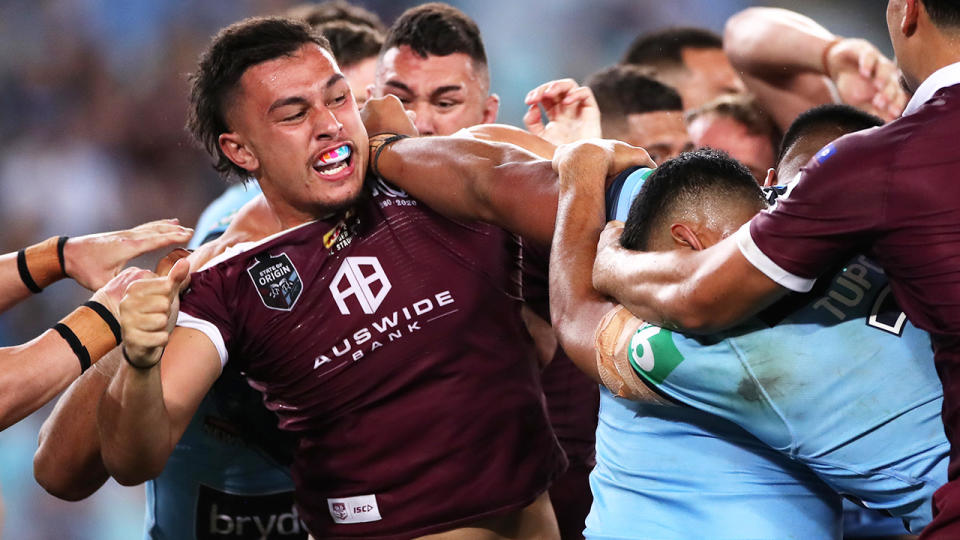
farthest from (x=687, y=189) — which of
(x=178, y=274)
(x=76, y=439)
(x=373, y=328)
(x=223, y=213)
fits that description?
(x=223, y=213)

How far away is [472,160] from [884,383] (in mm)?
1249

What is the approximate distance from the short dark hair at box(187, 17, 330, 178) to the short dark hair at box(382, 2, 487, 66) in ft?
3.78

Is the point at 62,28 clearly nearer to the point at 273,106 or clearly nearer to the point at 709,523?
the point at 273,106

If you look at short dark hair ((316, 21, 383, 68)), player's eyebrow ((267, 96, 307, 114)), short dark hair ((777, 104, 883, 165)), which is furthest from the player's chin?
short dark hair ((316, 21, 383, 68))

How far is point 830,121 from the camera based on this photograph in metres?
2.81

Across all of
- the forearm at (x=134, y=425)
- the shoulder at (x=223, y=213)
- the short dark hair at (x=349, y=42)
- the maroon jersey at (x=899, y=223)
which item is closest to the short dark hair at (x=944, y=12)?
the maroon jersey at (x=899, y=223)

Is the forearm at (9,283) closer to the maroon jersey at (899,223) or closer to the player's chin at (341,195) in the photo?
the player's chin at (341,195)

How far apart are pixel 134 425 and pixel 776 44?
344 centimetres

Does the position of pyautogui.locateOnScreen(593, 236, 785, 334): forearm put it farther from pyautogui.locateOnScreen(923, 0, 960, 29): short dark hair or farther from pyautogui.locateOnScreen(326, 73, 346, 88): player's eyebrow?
pyautogui.locateOnScreen(326, 73, 346, 88): player's eyebrow

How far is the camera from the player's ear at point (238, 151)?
3.16 metres

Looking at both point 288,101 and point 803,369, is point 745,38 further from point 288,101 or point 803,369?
point 803,369

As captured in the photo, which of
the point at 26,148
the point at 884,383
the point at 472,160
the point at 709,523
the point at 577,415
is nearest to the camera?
the point at 884,383

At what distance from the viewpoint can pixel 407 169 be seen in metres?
3.01

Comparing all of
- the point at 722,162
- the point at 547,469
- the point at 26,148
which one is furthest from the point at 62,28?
the point at 722,162
